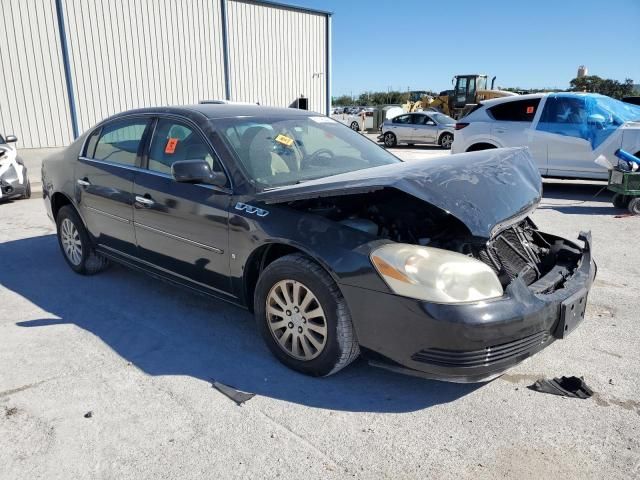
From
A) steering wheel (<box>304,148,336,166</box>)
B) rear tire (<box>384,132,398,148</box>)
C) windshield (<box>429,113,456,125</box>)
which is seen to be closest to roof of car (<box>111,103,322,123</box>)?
steering wheel (<box>304,148,336,166</box>)

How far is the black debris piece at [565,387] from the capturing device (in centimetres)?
284

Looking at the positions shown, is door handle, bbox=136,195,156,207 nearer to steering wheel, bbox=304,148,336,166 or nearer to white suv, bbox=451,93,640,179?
steering wheel, bbox=304,148,336,166

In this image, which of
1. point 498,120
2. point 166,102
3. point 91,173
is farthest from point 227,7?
point 91,173

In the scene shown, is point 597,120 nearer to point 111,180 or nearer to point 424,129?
point 111,180

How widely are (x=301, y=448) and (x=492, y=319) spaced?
1102 mm

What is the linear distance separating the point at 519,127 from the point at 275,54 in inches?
489

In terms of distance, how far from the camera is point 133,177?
13.5ft

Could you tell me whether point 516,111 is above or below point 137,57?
below

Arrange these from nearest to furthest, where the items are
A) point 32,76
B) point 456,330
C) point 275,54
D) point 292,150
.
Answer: point 456,330 → point 292,150 → point 32,76 → point 275,54

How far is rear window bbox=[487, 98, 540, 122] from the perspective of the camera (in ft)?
30.7

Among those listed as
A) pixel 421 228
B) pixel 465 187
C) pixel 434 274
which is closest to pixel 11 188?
pixel 421 228

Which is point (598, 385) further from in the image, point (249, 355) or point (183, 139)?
point (183, 139)

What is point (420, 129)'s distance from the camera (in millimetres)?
20438

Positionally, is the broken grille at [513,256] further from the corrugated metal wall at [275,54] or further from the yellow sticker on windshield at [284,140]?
the corrugated metal wall at [275,54]
